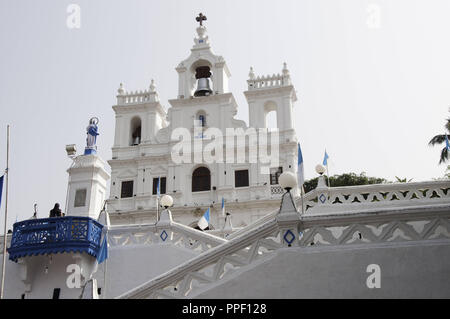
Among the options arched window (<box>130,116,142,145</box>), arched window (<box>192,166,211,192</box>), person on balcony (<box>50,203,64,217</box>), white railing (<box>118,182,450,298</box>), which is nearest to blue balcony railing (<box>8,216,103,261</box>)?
person on balcony (<box>50,203,64,217</box>)

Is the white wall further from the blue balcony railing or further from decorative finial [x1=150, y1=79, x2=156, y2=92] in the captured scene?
decorative finial [x1=150, y1=79, x2=156, y2=92]

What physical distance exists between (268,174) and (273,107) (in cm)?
596

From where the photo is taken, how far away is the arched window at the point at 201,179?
121 feet

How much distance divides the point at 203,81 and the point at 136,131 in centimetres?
670

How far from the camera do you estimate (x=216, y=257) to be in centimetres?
1035

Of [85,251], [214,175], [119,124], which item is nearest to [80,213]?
[85,251]

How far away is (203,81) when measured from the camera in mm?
40500

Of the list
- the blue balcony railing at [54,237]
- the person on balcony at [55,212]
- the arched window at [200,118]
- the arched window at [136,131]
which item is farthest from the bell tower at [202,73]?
the blue balcony railing at [54,237]

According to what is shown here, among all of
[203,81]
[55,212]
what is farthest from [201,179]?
[55,212]

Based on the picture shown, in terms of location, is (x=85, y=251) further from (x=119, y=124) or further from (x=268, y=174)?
(x=119, y=124)

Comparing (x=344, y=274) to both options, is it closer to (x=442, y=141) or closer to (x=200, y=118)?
(x=442, y=141)

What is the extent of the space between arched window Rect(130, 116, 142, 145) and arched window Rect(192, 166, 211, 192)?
19.9ft

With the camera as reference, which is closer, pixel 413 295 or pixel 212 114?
pixel 413 295

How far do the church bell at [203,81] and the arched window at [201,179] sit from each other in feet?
20.1
